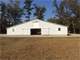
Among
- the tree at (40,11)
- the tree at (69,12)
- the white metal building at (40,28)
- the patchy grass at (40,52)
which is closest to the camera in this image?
the patchy grass at (40,52)

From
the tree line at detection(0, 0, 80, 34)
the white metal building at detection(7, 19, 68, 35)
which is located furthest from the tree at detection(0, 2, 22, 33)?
the white metal building at detection(7, 19, 68, 35)

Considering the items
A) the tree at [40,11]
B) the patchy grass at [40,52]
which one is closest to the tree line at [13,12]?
the tree at [40,11]

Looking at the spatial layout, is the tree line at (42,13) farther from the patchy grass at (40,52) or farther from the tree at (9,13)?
the patchy grass at (40,52)

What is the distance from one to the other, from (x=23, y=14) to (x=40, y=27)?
82.8 feet

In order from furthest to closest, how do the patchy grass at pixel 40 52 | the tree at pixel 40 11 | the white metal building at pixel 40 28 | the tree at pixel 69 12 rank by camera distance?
the tree at pixel 40 11
the tree at pixel 69 12
the white metal building at pixel 40 28
the patchy grass at pixel 40 52

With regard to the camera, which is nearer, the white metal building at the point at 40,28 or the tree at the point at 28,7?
the white metal building at the point at 40,28

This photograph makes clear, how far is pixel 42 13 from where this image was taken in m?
77.2

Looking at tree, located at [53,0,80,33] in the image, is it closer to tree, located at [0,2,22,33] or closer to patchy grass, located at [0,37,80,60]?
tree, located at [0,2,22,33]

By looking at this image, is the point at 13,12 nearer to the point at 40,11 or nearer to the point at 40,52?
the point at 40,11

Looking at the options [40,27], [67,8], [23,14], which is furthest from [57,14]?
[40,27]

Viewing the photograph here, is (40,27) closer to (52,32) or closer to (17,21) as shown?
(52,32)

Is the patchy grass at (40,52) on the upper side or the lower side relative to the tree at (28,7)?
lower

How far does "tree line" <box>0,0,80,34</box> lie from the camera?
68.5m

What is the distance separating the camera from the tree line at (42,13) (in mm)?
68500
